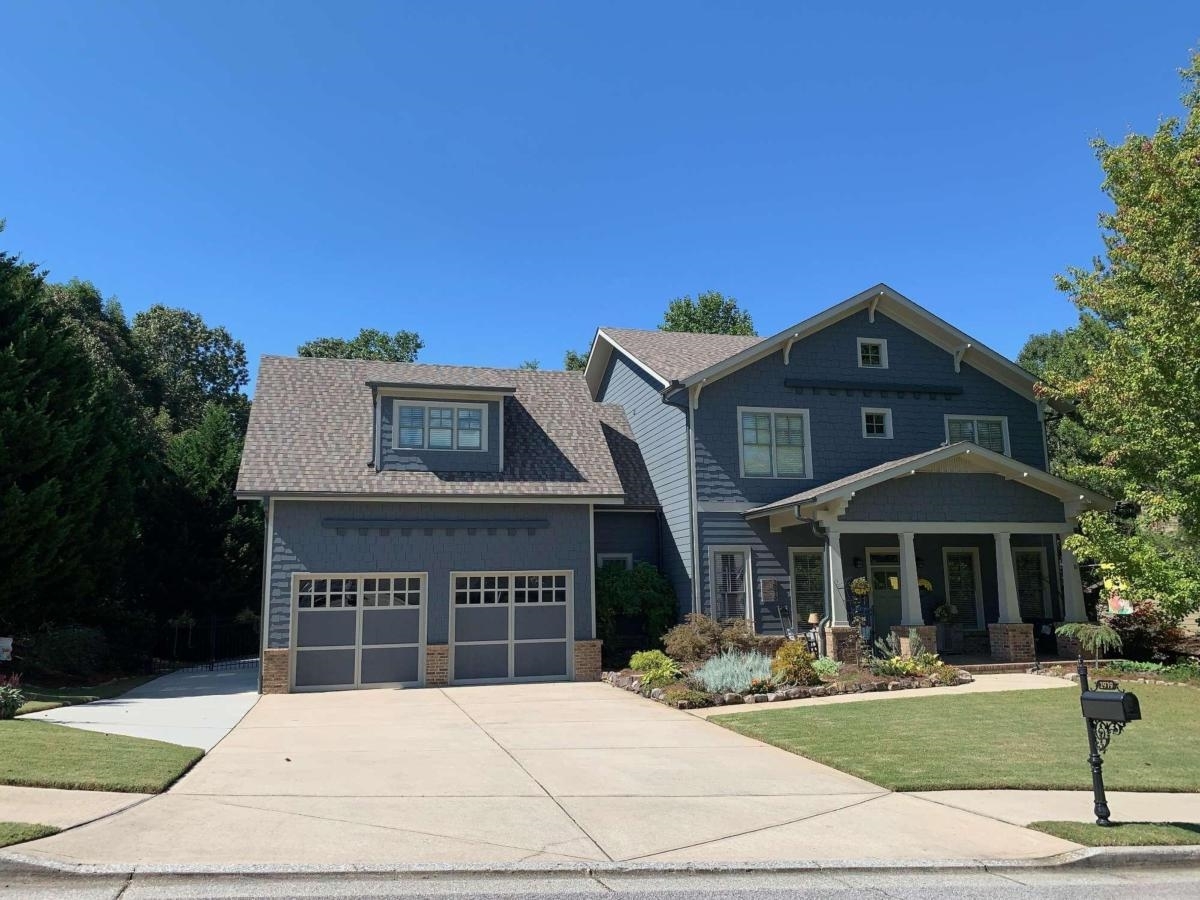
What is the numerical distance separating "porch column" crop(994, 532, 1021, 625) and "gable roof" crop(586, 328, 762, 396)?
7.10m

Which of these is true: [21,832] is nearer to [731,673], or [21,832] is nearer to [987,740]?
[987,740]

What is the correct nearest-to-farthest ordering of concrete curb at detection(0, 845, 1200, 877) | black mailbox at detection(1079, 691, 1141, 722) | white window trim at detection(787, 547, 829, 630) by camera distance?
concrete curb at detection(0, 845, 1200, 877)
black mailbox at detection(1079, 691, 1141, 722)
white window trim at detection(787, 547, 829, 630)

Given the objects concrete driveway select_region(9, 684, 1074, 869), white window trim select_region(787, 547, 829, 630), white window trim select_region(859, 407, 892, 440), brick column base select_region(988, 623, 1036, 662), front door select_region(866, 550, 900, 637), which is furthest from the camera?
white window trim select_region(859, 407, 892, 440)

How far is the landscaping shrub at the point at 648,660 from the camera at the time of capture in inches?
681

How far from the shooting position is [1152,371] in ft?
50.9

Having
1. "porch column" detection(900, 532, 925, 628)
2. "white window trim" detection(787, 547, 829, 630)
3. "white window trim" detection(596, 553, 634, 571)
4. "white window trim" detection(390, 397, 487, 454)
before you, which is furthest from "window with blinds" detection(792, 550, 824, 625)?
"white window trim" detection(390, 397, 487, 454)

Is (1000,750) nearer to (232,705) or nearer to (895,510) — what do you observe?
(895,510)

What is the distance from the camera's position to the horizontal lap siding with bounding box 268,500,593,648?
1781 cm

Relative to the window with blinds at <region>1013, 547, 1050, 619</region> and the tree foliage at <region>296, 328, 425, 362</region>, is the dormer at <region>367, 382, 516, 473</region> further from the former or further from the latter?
the tree foliage at <region>296, 328, 425, 362</region>

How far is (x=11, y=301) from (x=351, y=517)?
32.6ft

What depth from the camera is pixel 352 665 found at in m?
18.1

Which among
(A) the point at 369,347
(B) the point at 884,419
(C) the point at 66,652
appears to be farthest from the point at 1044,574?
(A) the point at 369,347

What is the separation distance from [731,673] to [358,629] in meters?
7.72

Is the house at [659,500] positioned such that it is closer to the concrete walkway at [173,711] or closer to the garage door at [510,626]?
the garage door at [510,626]
